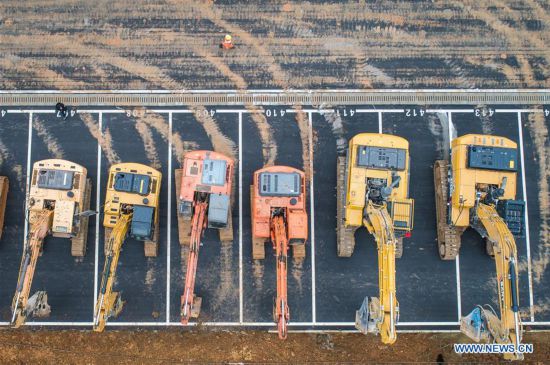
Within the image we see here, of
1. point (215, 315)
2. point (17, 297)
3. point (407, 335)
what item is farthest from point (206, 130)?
point (407, 335)

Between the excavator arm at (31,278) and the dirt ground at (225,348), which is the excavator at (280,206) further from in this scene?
the excavator arm at (31,278)

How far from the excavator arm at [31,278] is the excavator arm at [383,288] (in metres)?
20.9

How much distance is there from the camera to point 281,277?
3266cm

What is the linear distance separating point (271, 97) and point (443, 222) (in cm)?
1500

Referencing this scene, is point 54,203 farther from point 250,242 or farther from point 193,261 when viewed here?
point 250,242

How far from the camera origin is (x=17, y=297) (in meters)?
31.5

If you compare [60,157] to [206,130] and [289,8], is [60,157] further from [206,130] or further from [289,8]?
[289,8]

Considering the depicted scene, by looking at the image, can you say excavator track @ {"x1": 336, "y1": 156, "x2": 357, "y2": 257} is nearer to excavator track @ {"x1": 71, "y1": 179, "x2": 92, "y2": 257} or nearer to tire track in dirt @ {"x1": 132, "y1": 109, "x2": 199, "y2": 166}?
tire track in dirt @ {"x1": 132, "y1": 109, "x2": 199, "y2": 166}

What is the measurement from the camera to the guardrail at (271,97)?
37.8m

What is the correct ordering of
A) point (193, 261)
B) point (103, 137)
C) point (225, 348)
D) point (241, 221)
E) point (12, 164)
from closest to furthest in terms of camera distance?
point (193, 261) → point (225, 348) → point (241, 221) → point (12, 164) → point (103, 137)

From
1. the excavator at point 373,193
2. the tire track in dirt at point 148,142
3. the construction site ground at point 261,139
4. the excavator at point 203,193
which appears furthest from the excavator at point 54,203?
the excavator at point 373,193

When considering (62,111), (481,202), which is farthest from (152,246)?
(481,202)

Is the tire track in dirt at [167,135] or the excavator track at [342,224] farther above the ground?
the tire track in dirt at [167,135]

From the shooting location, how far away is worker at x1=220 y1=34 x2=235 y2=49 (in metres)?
37.9
